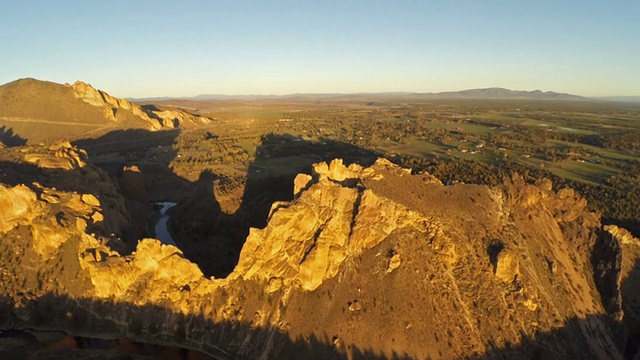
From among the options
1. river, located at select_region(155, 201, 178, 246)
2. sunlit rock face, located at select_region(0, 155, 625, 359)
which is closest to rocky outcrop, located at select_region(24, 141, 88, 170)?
river, located at select_region(155, 201, 178, 246)

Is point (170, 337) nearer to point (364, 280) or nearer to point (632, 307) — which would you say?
point (364, 280)

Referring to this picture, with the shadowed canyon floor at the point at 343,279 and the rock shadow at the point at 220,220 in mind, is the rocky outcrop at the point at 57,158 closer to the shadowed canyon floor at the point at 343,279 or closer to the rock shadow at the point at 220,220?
the shadowed canyon floor at the point at 343,279

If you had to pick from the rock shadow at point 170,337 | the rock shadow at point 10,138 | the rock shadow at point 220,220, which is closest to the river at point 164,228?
the rock shadow at point 220,220

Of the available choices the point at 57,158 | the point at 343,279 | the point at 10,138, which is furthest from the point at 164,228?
the point at 10,138

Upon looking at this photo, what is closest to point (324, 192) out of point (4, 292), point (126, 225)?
point (126, 225)

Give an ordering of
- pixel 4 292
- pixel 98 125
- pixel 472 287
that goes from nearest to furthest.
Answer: pixel 472 287 < pixel 4 292 < pixel 98 125

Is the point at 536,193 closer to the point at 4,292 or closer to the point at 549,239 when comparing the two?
the point at 549,239

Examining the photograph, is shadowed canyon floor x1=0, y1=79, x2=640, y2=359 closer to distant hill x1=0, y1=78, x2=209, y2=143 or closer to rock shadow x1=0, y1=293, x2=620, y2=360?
rock shadow x1=0, y1=293, x2=620, y2=360
